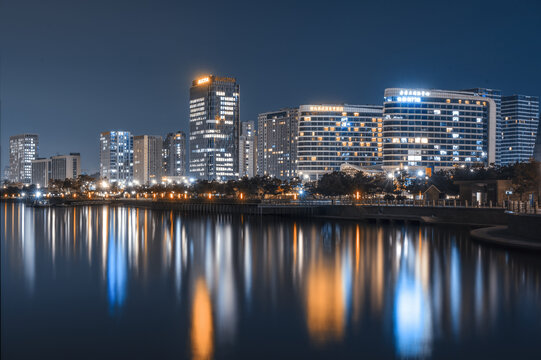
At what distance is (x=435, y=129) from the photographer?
542 feet

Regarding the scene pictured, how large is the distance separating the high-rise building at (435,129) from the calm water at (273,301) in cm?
12321

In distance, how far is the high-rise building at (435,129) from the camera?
163000 mm

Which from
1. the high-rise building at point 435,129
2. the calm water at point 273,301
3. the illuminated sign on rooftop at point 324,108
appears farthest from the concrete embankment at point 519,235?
the illuminated sign on rooftop at point 324,108

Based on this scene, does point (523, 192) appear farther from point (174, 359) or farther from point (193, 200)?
point (193, 200)

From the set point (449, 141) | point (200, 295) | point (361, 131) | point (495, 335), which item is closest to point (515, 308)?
point (495, 335)

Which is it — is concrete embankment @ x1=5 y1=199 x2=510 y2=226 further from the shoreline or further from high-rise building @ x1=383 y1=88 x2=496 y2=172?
high-rise building @ x1=383 y1=88 x2=496 y2=172

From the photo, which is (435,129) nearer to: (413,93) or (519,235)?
(413,93)

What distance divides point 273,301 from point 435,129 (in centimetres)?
15345

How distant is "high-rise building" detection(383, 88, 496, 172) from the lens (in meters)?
163

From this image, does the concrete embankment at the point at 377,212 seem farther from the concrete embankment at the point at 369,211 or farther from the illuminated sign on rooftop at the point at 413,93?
the illuminated sign on rooftop at the point at 413,93

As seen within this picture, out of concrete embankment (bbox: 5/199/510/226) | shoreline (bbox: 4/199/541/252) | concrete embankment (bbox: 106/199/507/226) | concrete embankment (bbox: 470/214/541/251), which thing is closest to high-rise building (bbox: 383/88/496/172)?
concrete embankment (bbox: 5/199/510/226)

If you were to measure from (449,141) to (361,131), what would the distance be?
39997 millimetres

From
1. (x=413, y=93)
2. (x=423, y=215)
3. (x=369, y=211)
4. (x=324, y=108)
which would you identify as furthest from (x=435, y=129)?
(x=423, y=215)

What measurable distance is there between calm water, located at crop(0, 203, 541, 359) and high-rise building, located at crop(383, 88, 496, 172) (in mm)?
123211
